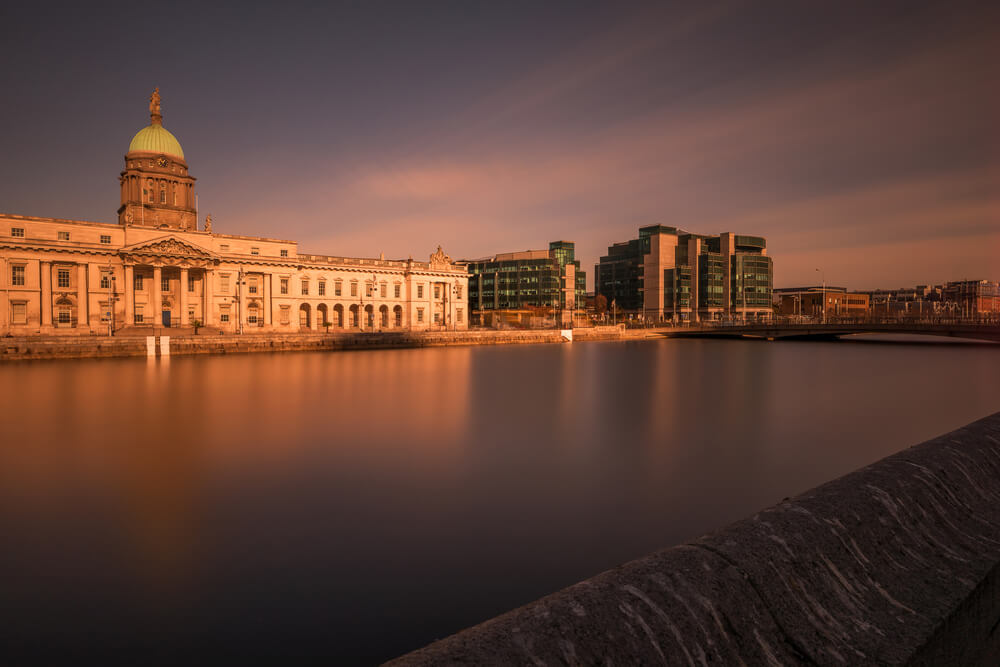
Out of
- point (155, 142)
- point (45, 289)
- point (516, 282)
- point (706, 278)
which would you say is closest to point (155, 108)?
point (155, 142)

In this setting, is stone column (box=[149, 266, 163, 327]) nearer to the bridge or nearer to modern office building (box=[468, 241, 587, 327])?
modern office building (box=[468, 241, 587, 327])

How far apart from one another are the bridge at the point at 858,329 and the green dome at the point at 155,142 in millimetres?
77799

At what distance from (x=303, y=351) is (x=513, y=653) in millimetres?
56438

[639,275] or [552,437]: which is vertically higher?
[639,275]

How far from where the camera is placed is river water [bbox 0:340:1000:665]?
615 cm

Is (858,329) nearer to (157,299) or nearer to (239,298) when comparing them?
(239,298)

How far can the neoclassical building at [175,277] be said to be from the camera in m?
55.6

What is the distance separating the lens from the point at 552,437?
16.2 metres

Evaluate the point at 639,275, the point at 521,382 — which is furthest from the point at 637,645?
the point at 639,275

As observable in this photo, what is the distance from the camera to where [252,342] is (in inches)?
2090

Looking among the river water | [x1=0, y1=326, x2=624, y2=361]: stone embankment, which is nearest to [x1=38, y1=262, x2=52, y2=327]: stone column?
[x1=0, y1=326, x2=624, y2=361]: stone embankment

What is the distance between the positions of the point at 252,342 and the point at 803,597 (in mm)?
56234

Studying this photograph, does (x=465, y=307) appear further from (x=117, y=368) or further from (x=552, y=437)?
(x=552, y=437)

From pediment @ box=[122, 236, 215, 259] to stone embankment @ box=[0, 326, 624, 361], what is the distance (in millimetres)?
10450
